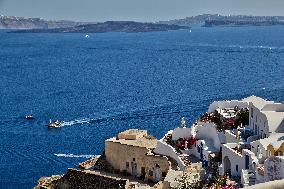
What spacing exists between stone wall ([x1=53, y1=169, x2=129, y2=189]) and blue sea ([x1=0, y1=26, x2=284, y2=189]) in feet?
30.0

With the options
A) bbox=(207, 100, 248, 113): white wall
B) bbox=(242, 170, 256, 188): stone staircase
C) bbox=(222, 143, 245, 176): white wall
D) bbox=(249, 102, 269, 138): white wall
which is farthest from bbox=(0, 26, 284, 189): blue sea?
bbox=(242, 170, 256, 188): stone staircase

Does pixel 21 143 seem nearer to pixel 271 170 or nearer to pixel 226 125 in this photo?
pixel 226 125

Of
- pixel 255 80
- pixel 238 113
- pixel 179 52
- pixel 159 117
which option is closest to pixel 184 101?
pixel 159 117

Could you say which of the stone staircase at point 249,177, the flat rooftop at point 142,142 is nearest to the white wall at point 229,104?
the flat rooftop at point 142,142

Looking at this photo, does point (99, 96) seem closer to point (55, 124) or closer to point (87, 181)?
point (55, 124)

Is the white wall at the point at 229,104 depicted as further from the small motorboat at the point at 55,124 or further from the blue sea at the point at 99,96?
the small motorboat at the point at 55,124

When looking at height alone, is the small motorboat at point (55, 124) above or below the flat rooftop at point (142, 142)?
below

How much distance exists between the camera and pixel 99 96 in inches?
3278

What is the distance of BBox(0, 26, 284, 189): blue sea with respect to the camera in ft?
169

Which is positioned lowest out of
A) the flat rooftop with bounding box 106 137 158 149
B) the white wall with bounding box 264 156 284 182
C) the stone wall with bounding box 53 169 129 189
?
the stone wall with bounding box 53 169 129 189

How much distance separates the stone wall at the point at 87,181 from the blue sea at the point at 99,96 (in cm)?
914

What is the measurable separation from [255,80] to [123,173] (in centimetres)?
6018

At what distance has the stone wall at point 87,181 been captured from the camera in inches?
1206

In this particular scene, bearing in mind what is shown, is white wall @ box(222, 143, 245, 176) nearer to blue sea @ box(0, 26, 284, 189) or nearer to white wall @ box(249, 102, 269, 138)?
white wall @ box(249, 102, 269, 138)
